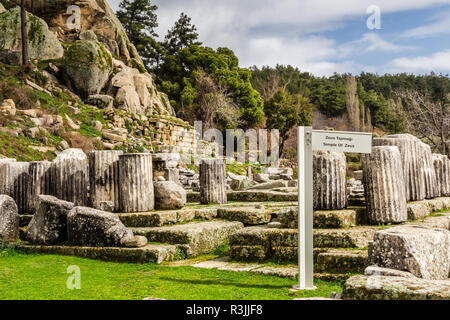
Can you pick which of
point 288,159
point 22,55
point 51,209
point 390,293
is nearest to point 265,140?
point 288,159

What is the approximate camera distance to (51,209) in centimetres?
723

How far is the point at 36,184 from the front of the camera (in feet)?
29.0

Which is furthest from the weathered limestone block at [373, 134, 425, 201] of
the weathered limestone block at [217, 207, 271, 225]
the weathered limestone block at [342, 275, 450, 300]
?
the weathered limestone block at [342, 275, 450, 300]

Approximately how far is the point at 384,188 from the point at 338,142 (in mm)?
1977

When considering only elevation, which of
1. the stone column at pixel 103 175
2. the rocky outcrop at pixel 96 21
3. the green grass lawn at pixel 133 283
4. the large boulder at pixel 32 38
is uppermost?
the rocky outcrop at pixel 96 21

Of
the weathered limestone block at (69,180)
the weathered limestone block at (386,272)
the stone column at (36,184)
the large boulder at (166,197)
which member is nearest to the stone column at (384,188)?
the weathered limestone block at (386,272)

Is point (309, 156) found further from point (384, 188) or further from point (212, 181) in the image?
point (212, 181)

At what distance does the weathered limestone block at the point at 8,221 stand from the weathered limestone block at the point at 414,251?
5.92m

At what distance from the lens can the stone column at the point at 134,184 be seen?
795 centimetres

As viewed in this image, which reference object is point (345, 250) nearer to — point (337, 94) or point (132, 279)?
point (132, 279)

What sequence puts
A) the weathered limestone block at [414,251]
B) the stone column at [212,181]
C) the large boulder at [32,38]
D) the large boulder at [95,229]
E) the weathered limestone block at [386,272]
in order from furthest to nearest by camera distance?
the large boulder at [32,38], the stone column at [212,181], the large boulder at [95,229], the weathered limestone block at [414,251], the weathered limestone block at [386,272]

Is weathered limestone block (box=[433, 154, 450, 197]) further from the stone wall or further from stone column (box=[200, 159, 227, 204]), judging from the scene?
the stone wall

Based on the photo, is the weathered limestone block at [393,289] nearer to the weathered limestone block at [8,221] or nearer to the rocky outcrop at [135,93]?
the weathered limestone block at [8,221]

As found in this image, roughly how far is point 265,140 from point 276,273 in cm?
2954
